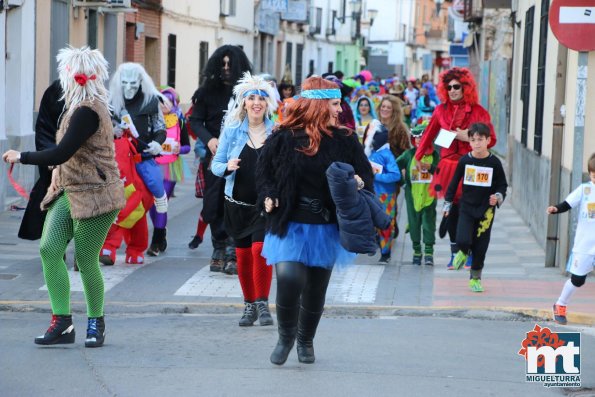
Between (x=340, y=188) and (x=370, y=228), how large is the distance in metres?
0.31

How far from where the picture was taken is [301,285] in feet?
23.5

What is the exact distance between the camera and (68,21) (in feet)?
66.2

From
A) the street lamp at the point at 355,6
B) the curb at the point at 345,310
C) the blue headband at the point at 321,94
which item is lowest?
the curb at the point at 345,310

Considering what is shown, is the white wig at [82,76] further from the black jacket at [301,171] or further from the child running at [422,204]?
the child running at [422,204]

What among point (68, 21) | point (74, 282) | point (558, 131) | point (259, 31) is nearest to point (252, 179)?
point (74, 282)

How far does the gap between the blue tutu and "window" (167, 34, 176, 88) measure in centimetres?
2361

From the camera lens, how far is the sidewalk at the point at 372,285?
9648 millimetres

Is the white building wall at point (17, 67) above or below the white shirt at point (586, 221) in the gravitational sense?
above

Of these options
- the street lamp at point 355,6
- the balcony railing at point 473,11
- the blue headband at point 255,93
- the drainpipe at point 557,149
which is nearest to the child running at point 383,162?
the drainpipe at point 557,149

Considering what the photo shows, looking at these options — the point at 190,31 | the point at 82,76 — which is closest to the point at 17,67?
the point at 82,76

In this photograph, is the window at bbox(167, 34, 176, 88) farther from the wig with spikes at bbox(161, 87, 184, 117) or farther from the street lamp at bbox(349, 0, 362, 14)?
the street lamp at bbox(349, 0, 362, 14)

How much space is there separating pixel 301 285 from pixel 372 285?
371 cm

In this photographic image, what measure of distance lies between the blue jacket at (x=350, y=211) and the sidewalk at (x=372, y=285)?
8.75 feet

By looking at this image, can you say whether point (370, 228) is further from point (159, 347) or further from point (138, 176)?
point (138, 176)
